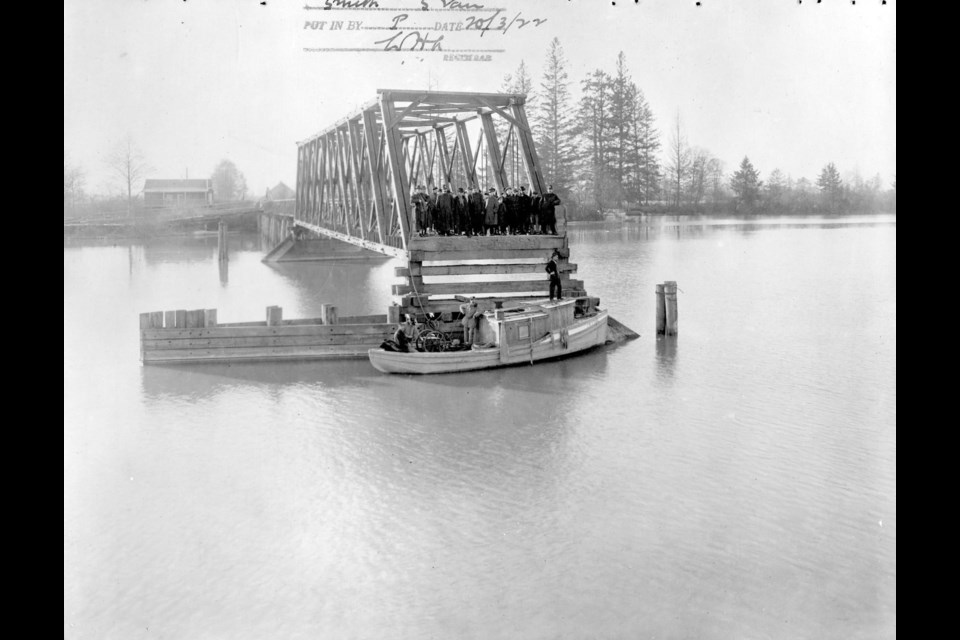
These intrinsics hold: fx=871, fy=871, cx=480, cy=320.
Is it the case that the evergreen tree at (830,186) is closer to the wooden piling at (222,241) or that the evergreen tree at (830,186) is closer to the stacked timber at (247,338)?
the wooden piling at (222,241)

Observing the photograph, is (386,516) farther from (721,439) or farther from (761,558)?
(721,439)

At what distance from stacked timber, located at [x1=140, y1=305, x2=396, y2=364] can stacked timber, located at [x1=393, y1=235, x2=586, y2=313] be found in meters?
1.15

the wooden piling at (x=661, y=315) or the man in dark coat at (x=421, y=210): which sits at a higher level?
the man in dark coat at (x=421, y=210)

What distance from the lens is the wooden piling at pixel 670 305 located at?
75.7ft

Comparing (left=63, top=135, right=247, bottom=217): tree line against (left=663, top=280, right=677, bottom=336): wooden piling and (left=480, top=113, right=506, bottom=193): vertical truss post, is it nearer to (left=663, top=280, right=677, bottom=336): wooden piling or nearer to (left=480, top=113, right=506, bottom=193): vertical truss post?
(left=480, top=113, right=506, bottom=193): vertical truss post

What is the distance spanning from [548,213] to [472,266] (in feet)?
7.96

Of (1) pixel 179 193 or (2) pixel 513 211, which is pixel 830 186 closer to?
(2) pixel 513 211

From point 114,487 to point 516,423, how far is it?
650 centimetres

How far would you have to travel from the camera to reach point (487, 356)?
19078 mm

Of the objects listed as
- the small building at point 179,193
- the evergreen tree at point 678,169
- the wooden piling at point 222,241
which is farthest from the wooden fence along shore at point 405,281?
the small building at point 179,193

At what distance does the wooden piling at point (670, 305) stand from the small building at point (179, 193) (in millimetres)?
49243

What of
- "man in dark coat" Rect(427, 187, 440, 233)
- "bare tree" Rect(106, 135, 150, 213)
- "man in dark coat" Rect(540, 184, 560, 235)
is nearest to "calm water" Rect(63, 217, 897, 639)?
"man in dark coat" Rect(540, 184, 560, 235)

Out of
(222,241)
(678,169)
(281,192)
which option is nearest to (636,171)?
(678,169)
